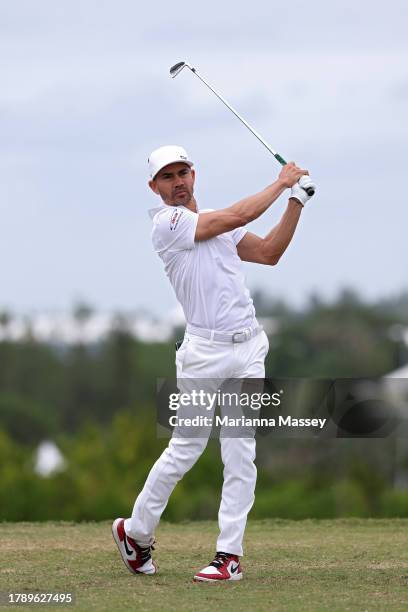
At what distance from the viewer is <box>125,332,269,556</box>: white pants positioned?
837 cm

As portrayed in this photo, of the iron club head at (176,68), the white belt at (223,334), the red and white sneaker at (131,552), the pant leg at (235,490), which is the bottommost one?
the red and white sneaker at (131,552)

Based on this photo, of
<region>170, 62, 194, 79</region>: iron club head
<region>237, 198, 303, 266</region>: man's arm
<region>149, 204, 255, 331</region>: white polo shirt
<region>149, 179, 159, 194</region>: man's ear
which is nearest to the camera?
<region>149, 204, 255, 331</region>: white polo shirt

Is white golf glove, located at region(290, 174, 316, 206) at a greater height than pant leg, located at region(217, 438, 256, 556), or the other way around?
white golf glove, located at region(290, 174, 316, 206)

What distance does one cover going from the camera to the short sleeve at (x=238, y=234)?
28.4 feet

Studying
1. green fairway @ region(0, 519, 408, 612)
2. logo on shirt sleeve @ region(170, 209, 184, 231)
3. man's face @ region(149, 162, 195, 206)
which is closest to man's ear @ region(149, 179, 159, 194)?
man's face @ region(149, 162, 195, 206)

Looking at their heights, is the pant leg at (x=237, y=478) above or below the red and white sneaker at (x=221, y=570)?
above

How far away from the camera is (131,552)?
865 centimetres

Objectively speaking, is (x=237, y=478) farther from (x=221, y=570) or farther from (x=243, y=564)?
(x=243, y=564)

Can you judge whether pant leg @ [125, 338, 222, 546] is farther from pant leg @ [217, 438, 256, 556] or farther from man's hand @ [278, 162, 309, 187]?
man's hand @ [278, 162, 309, 187]

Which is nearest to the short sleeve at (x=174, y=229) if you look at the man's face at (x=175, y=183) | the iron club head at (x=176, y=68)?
the man's face at (x=175, y=183)

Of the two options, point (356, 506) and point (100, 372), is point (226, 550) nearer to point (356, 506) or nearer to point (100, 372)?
point (356, 506)

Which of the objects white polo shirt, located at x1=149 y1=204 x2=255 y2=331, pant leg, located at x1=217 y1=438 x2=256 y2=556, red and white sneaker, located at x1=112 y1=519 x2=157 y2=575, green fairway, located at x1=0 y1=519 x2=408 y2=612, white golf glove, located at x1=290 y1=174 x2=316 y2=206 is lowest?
green fairway, located at x1=0 y1=519 x2=408 y2=612

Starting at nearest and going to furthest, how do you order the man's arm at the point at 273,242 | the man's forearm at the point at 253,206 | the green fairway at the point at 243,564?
the green fairway at the point at 243,564, the man's forearm at the point at 253,206, the man's arm at the point at 273,242

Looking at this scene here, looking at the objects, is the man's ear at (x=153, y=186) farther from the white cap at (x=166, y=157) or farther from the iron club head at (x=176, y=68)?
the iron club head at (x=176, y=68)
